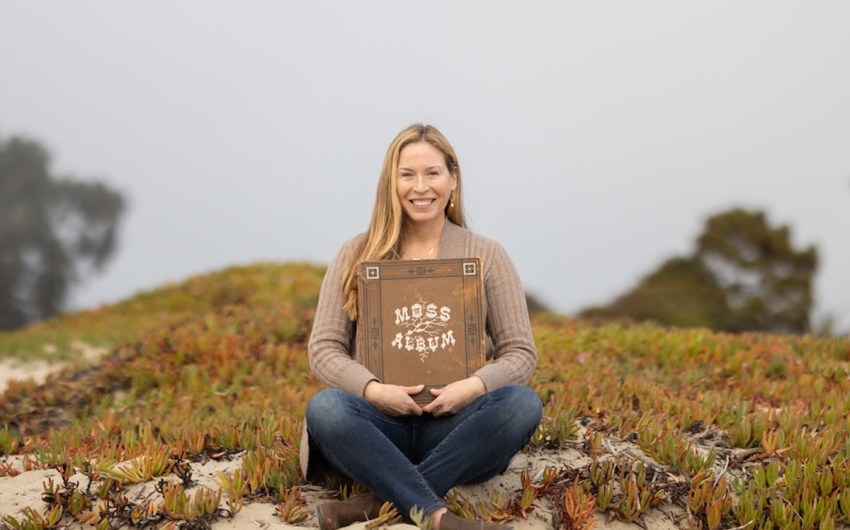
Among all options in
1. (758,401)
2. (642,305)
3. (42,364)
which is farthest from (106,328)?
(758,401)

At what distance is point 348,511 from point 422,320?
3.22ft

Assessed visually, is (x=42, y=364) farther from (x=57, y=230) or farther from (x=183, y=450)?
(x=57, y=230)

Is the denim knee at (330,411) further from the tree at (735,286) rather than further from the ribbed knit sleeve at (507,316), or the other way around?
the tree at (735,286)

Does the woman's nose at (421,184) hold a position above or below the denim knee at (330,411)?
above

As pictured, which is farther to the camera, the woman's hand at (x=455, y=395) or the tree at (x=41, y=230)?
the tree at (x=41, y=230)

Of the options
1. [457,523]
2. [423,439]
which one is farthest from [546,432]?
[457,523]

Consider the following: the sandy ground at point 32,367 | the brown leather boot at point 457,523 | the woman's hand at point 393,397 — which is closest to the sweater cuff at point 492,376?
the woman's hand at point 393,397

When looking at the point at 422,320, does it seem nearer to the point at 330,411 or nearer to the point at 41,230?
the point at 330,411

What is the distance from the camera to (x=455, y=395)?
14.0ft

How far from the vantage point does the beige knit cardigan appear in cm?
444

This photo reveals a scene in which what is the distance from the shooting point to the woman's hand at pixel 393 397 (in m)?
4.27

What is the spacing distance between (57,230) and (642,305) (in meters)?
20.8

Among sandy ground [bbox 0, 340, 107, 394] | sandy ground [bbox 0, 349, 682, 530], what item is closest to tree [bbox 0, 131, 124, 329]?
sandy ground [bbox 0, 340, 107, 394]

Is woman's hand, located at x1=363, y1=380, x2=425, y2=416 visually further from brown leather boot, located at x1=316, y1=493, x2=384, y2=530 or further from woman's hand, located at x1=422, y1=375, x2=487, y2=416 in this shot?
brown leather boot, located at x1=316, y1=493, x2=384, y2=530
